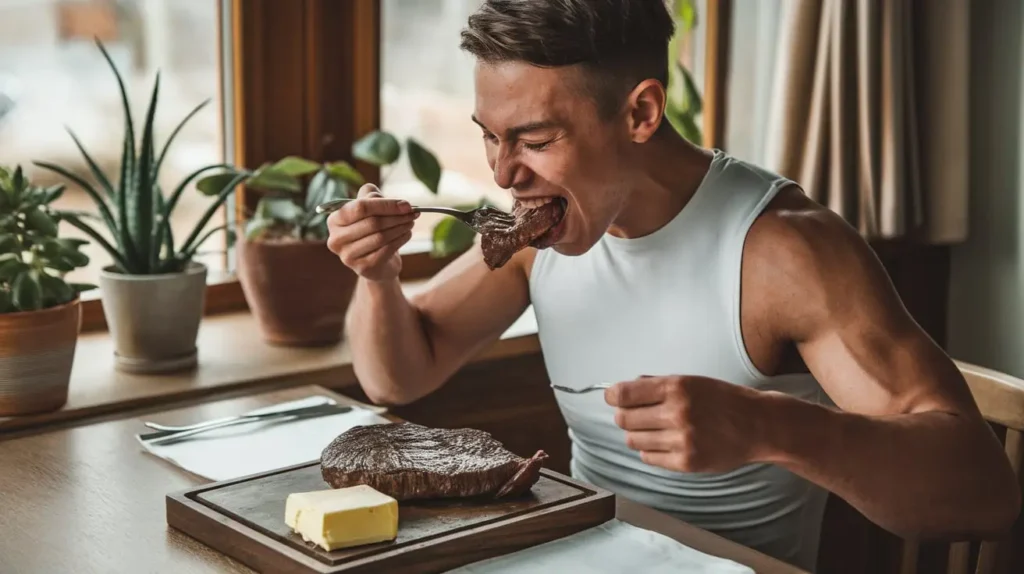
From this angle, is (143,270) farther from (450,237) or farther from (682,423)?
(682,423)

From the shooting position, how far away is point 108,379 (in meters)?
2.02

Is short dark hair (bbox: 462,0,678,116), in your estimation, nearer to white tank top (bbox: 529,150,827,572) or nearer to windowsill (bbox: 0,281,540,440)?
white tank top (bbox: 529,150,827,572)

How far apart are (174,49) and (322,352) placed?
673 millimetres

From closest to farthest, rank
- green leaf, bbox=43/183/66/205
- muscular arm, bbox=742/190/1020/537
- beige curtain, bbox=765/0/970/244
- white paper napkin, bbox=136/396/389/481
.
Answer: muscular arm, bbox=742/190/1020/537 < white paper napkin, bbox=136/396/389/481 < green leaf, bbox=43/183/66/205 < beige curtain, bbox=765/0/970/244

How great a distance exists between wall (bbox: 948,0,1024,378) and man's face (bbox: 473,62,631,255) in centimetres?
180

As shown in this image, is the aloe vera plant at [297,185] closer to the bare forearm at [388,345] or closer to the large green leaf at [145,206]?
the large green leaf at [145,206]

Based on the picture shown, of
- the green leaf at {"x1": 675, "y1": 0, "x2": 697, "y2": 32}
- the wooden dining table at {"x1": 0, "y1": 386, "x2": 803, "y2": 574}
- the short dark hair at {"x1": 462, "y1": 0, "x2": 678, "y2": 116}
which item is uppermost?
the green leaf at {"x1": 675, "y1": 0, "x2": 697, "y2": 32}

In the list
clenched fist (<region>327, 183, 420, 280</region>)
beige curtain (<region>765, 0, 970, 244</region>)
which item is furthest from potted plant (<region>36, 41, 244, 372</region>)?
beige curtain (<region>765, 0, 970, 244</region>)

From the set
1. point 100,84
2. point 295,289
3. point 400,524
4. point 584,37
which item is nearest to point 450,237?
point 295,289

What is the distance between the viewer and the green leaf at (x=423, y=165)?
245cm

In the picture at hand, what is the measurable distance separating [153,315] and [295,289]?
0.91 feet

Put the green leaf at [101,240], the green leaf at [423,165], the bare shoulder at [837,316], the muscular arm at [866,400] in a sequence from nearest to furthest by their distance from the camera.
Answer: the muscular arm at [866,400] → the bare shoulder at [837,316] → the green leaf at [101,240] → the green leaf at [423,165]

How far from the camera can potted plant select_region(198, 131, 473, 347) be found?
7.26ft

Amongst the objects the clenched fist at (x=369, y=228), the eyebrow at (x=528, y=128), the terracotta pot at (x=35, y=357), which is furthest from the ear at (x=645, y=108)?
the terracotta pot at (x=35, y=357)
